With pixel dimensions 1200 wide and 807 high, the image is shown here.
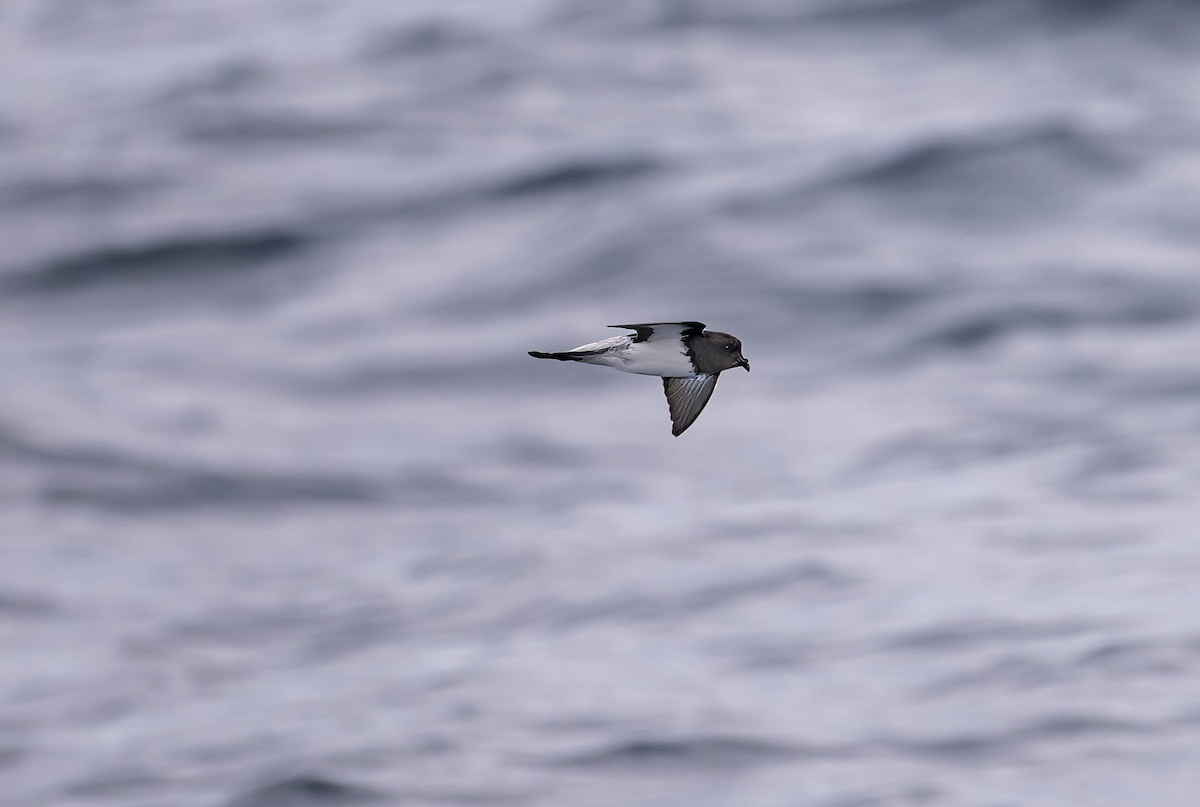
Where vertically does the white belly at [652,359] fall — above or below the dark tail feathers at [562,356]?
above

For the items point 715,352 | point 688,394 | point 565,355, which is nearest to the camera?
point 565,355

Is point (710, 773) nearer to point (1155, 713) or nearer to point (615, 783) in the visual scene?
point (615, 783)

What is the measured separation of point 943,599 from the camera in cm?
2528

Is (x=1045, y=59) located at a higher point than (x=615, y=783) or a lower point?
higher

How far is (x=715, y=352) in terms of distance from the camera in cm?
722

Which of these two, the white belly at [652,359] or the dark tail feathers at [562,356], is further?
the white belly at [652,359]

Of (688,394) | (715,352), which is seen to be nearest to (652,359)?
(715,352)

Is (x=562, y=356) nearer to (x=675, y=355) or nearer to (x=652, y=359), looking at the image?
(x=652, y=359)

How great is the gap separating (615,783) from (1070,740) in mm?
4477

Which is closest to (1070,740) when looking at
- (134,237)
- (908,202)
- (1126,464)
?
(1126,464)

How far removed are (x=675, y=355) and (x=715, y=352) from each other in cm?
16

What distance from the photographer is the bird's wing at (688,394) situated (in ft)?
23.9

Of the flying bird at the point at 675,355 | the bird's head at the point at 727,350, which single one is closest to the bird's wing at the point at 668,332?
the flying bird at the point at 675,355

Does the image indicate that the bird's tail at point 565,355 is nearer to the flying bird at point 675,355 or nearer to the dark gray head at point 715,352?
the flying bird at point 675,355
